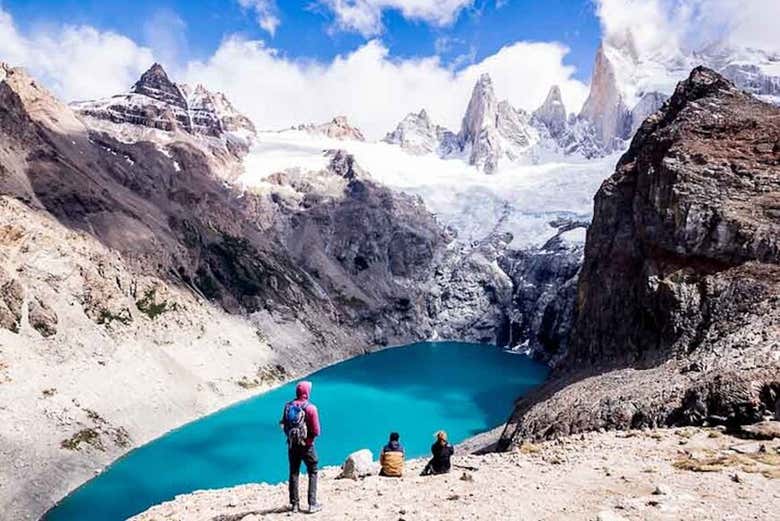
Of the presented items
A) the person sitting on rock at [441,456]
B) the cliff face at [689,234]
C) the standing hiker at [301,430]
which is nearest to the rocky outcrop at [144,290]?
the person sitting on rock at [441,456]

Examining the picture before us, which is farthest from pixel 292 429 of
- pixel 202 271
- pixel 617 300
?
pixel 202 271

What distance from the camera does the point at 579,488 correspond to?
59.7 feet

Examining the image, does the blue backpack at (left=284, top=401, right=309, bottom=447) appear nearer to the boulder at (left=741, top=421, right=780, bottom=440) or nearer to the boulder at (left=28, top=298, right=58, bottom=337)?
the boulder at (left=741, top=421, right=780, bottom=440)

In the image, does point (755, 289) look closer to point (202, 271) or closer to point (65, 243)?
point (65, 243)

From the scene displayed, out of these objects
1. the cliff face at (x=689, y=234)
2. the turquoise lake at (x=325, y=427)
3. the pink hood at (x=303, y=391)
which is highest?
the cliff face at (x=689, y=234)

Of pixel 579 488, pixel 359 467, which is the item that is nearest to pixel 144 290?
pixel 359 467

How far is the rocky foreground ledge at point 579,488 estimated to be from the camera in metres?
15.8

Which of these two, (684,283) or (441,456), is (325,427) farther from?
(441,456)

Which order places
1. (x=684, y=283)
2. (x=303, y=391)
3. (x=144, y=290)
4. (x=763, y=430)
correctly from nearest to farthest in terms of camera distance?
1. (x=303, y=391)
2. (x=763, y=430)
3. (x=684, y=283)
4. (x=144, y=290)

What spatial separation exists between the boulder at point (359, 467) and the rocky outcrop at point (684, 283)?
12354mm

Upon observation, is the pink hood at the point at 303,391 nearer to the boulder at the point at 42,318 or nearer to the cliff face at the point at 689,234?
the cliff face at the point at 689,234

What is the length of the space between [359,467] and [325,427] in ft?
187

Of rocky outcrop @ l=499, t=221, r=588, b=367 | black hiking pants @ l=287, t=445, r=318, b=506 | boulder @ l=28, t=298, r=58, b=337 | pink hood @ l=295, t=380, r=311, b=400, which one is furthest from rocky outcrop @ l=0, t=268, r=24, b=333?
rocky outcrop @ l=499, t=221, r=588, b=367

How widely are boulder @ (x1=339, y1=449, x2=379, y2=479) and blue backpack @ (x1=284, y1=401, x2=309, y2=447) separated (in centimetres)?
711
